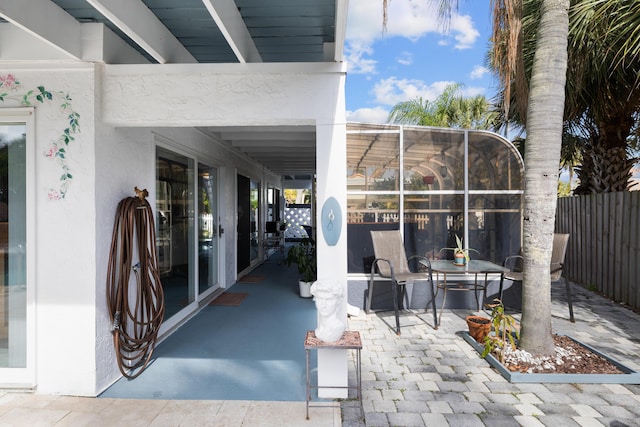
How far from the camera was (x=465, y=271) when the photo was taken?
3873mm

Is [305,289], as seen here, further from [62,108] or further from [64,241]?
[62,108]

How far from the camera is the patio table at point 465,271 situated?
390cm

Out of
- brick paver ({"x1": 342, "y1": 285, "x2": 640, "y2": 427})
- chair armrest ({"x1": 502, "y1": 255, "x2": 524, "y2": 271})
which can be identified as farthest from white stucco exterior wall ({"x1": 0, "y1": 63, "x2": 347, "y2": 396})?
chair armrest ({"x1": 502, "y1": 255, "x2": 524, "y2": 271})

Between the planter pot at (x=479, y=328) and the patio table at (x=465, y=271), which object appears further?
the patio table at (x=465, y=271)

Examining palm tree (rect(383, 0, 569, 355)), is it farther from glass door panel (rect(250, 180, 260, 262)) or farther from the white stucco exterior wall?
glass door panel (rect(250, 180, 260, 262))

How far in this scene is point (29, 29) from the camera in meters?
2.07

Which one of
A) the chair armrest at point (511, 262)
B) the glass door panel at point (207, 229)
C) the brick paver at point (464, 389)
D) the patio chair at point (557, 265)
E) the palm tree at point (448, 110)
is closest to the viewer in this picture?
the brick paver at point (464, 389)

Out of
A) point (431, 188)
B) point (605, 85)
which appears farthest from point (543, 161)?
point (605, 85)

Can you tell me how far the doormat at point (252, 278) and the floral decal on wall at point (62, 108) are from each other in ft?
13.1

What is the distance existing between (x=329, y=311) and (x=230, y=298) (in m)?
3.11

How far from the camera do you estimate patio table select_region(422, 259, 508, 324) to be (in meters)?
3.90

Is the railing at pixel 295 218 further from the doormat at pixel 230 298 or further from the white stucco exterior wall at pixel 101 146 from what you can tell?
the white stucco exterior wall at pixel 101 146

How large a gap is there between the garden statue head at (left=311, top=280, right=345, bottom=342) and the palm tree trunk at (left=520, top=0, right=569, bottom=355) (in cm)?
181

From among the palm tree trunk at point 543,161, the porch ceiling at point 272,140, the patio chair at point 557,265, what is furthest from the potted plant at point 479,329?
the porch ceiling at point 272,140
